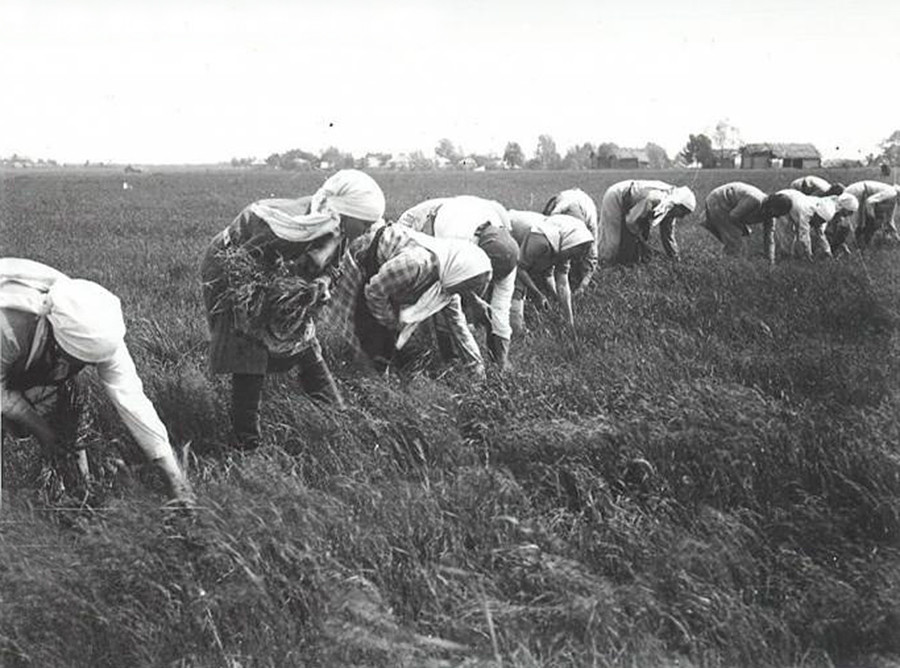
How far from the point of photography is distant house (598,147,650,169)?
5966cm

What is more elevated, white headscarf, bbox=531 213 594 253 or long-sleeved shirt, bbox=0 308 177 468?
white headscarf, bbox=531 213 594 253

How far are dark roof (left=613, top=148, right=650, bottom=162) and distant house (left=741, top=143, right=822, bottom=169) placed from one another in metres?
13.0

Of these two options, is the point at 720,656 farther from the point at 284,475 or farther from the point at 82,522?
the point at 82,522

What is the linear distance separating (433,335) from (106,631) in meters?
2.91

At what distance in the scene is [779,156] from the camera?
48.0m

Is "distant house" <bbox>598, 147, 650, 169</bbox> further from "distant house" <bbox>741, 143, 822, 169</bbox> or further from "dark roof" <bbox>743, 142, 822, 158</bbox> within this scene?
"distant house" <bbox>741, 143, 822, 169</bbox>

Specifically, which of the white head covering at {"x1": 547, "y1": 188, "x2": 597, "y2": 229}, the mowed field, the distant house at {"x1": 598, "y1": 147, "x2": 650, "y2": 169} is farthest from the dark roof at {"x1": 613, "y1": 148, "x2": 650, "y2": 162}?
the mowed field

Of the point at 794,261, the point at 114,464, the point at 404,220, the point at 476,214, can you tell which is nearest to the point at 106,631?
the point at 114,464

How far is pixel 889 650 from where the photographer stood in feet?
8.53

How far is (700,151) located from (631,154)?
9754mm

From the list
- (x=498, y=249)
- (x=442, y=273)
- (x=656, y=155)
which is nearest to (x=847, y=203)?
(x=498, y=249)

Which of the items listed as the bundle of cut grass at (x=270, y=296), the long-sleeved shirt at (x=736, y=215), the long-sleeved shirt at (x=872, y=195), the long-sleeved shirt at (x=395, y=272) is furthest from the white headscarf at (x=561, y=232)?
the long-sleeved shirt at (x=872, y=195)

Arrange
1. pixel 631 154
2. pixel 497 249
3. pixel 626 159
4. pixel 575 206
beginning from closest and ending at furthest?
pixel 497 249
pixel 575 206
pixel 626 159
pixel 631 154

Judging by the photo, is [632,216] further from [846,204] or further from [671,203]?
[846,204]
